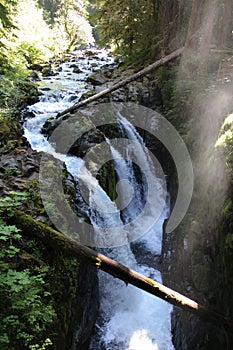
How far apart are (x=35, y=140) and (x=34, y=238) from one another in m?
4.61

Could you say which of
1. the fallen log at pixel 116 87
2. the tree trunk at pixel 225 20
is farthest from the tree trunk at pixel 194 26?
the tree trunk at pixel 225 20

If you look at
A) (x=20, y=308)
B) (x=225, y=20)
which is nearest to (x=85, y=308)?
(x=20, y=308)

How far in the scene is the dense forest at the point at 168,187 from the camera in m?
3.72

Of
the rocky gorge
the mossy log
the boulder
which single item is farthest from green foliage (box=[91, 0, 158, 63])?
the mossy log

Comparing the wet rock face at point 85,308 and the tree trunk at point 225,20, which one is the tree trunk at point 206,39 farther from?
the wet rock face at point 85,308

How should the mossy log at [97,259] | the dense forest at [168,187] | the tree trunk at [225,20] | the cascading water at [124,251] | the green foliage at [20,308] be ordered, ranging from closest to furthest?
1. the green foliage at [20,308]
2. the dense forest at [168,187]
3. the mossy log at [97,259]
4. the cascading water at [124,251]
5. the tree trunk at [225,20]

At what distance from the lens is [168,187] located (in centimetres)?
879

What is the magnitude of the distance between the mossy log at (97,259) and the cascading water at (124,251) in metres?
2.18

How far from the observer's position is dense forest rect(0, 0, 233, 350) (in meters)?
3.72

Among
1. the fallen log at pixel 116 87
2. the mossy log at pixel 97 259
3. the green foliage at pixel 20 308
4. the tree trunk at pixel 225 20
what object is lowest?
the green foliage at pixel 20 308

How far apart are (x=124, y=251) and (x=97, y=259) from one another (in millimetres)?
→ 3417

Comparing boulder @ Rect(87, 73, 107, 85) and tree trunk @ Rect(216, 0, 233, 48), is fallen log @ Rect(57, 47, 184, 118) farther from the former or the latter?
boulder @ Rect(87, 73, 107, 85)

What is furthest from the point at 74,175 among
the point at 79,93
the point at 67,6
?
the point at 67,6

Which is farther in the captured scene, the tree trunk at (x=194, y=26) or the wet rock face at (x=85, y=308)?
the tree trunk at (x=194, y=26)
